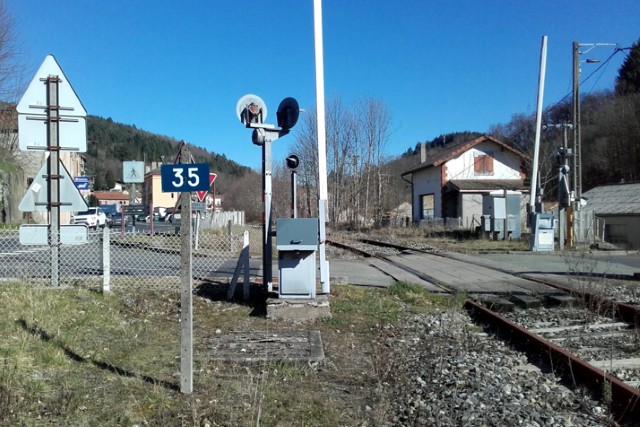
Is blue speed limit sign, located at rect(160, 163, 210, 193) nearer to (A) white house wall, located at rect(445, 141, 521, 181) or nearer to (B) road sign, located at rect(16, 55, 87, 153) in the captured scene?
(B) road sign, located at rect(16, 55, 87, 153)

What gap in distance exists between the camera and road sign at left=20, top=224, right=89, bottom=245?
8.04 m

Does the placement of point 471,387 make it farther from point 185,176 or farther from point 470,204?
point 470,204

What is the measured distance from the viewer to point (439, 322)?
7.99 m

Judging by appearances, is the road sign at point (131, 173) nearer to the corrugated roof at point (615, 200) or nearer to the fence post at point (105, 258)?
the fence post at point (105, 258)

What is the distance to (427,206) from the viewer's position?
51.9 meters

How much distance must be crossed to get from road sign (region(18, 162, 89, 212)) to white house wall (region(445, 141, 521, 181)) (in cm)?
4124

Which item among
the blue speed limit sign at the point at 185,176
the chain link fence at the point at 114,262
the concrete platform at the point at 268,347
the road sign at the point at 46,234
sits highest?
the blue speed limit sign at the point at 185,176

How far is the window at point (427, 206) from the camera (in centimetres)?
5064

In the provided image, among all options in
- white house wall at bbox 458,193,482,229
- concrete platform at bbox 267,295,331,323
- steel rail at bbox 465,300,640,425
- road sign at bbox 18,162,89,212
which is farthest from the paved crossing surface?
white house wall at bbox 458,193,482,229

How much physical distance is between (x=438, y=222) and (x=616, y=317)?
33.5 m

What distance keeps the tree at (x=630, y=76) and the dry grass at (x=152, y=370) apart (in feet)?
189

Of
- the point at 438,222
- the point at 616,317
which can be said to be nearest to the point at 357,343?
the point at 616,317

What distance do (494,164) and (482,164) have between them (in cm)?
117

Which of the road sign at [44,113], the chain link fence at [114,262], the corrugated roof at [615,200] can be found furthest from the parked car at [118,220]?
the corrugated roof at [615,200]
